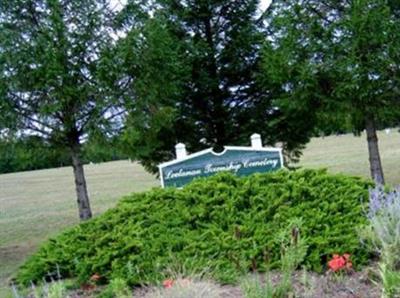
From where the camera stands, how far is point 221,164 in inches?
316

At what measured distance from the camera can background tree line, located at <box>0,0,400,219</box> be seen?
9305mm

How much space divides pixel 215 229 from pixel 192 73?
7.16 m

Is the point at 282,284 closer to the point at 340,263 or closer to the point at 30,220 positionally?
the point at 340,263

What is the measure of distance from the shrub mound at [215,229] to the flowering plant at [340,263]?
217mm

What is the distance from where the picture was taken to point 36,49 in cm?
898

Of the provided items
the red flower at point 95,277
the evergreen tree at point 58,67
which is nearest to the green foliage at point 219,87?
the evergreen tree at point 58,67

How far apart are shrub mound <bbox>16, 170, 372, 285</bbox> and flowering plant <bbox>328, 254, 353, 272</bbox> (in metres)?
0.22

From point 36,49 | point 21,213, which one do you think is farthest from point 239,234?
point 21,213

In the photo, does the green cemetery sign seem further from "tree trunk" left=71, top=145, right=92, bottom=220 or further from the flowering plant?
the flowering plant

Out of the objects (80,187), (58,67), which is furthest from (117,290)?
(80,187)

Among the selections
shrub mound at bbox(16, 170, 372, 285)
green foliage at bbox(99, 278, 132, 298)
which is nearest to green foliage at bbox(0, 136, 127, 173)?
shrub mound at bbox(16, 170, 372, 285)

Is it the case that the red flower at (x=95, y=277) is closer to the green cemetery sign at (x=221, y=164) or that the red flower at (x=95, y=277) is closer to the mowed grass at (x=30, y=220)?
the mowed grass at (x=30, y=220)

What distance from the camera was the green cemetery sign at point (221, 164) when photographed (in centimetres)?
791

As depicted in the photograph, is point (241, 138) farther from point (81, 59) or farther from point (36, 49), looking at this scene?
point (36, 49)
